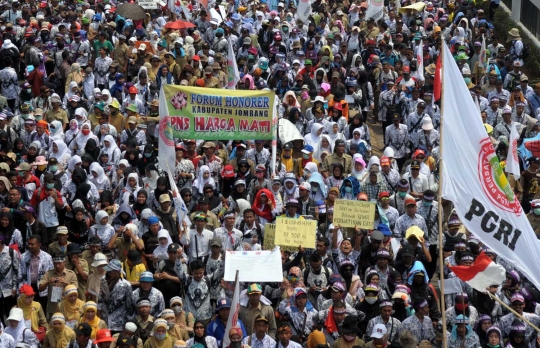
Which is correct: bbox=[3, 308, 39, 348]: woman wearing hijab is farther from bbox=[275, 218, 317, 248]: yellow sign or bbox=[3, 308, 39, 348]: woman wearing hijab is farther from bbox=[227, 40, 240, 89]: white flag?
bbox=[227, 40, 240, 89]: white flag

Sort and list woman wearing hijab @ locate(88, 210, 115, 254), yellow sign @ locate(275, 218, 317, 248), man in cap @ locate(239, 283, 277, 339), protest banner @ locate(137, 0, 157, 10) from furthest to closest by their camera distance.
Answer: protest banner @ locate(137, 0, 157, 10) → woman wearing hijab @ locate(88, 210, 115, 254) → yellow sign @ locate(275, 218, 317, 248) → man in cap @ locate(239, 283, 277, 339)

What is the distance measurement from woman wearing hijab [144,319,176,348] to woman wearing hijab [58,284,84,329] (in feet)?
3.24

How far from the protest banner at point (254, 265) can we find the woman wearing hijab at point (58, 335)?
80.4 inches

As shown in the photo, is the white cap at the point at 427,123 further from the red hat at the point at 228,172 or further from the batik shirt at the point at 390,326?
the batik shirt at the point at 390,326

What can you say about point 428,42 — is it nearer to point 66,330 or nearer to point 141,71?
point 141,71

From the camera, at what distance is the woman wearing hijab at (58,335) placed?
14602mm

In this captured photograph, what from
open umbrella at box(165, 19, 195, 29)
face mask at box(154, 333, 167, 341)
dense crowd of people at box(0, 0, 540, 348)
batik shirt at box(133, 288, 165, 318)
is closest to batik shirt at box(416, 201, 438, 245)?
dense crowd of people at box(0, 0, 540, 348)

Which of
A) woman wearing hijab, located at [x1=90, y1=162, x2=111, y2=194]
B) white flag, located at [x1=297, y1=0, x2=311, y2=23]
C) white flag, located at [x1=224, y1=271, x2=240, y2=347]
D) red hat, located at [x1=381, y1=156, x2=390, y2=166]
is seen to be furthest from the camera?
white flag, located at [x1=297, y1=0, x2=311, y2=23]

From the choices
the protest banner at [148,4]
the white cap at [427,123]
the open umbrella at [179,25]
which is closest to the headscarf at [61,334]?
the white cap at [427,123]

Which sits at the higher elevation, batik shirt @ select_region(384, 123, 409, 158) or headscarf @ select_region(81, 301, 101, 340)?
batik shirt @ select_region(384, 123, 409, 158)

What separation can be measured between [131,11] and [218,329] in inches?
569

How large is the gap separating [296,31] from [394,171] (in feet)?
28.9

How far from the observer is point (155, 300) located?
15312mm

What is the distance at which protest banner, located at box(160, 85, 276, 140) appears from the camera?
1842 cm
